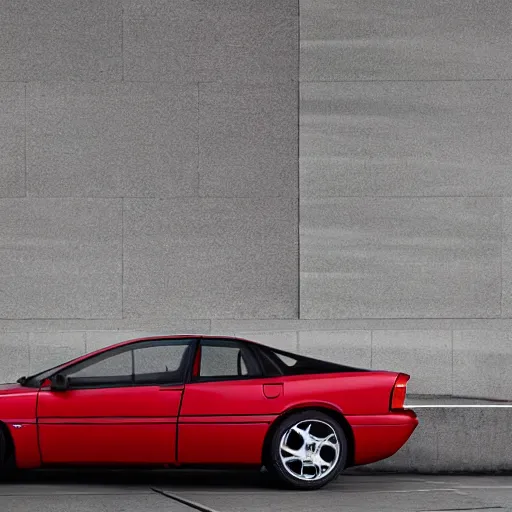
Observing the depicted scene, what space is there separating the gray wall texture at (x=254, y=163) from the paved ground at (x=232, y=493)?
10.3 feet

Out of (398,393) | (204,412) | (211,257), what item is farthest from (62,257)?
(398,393)

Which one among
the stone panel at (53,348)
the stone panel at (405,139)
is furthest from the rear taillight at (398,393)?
the stone panel at (53,348)

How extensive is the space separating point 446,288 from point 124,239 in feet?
12.8

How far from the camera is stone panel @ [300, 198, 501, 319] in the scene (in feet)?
43.4

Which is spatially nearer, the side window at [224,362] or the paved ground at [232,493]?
the paved ground at [232,493]

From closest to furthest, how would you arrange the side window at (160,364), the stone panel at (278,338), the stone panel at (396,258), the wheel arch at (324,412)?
the wheel arch at (324,412)
the side window at (160,364)
the stone panel at (278,338)
the stone panel at (396,258)

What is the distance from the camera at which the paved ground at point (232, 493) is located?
25.8ft

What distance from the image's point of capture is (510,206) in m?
13.3

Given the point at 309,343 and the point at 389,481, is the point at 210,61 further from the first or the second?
the point at 389,481

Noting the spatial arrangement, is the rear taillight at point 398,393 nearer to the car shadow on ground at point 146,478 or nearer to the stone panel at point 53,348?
the car shadow on ground at point 146,478

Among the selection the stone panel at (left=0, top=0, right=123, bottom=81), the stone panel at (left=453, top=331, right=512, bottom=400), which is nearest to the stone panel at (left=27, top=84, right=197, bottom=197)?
the stone panel at (left=0, top=0, right=123, bottom=81)

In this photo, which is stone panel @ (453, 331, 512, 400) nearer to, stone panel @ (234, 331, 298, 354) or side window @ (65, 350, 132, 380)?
stone panel @ (234, 331, 298, 354)

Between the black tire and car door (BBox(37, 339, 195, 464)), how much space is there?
807 millimetres

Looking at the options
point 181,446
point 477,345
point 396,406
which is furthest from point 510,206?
point 181,446
